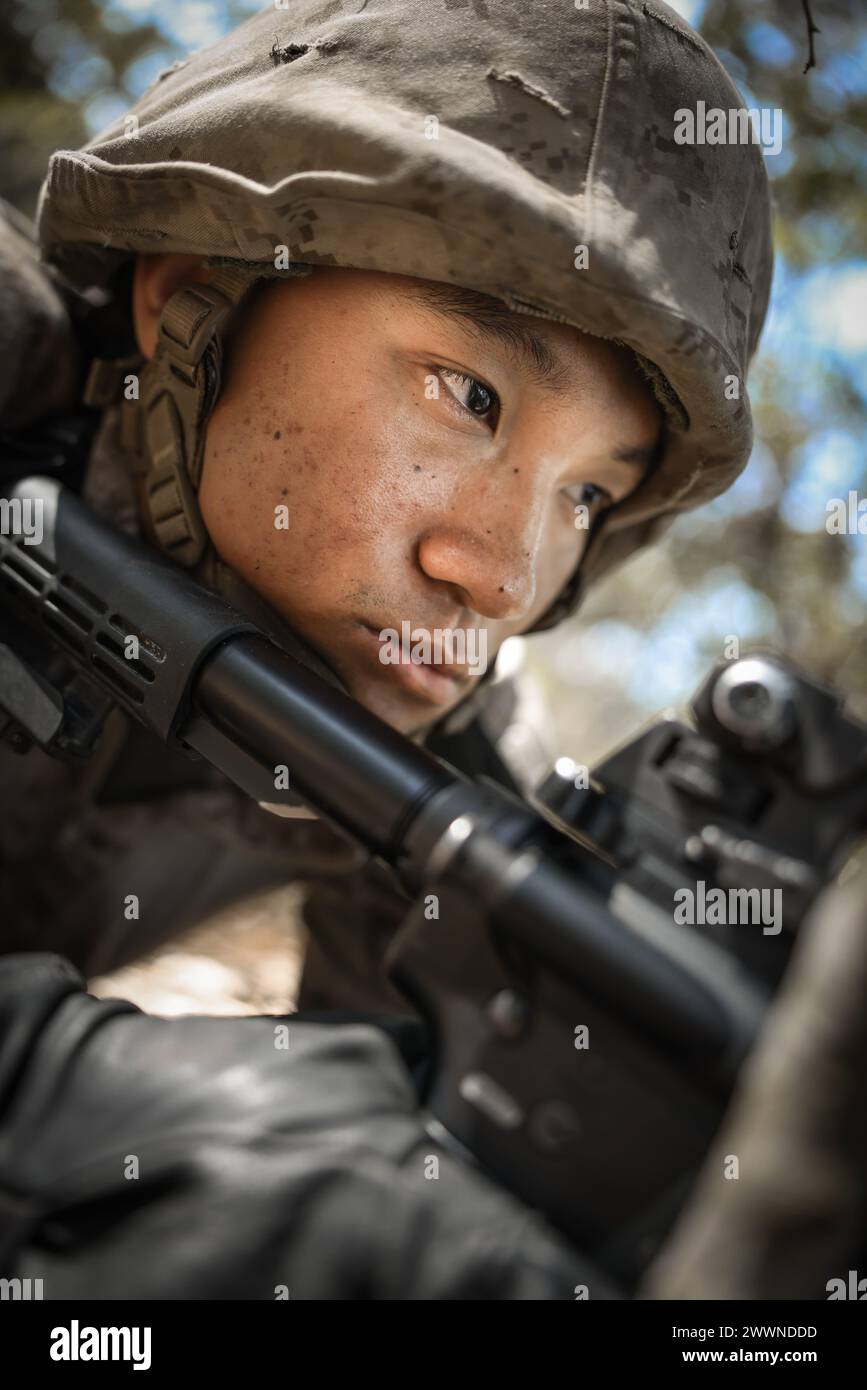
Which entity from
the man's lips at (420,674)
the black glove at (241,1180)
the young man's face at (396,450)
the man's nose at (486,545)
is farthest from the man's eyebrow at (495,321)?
the black glove at (241,1180)

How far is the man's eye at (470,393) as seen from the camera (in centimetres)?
168

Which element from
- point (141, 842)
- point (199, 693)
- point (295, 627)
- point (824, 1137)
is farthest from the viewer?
point (141, 842)

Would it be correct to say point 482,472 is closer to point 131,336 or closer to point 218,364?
point 218,364

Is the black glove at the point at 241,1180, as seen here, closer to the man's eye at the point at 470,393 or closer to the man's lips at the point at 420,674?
the man's lips at the point at 420,674

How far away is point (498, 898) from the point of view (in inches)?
47.2

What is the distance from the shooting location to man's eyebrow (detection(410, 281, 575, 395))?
1.65m

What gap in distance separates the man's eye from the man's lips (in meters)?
0.44

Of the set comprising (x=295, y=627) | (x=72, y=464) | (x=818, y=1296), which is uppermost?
(x=72, y=464)

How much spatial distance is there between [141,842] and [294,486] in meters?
1.19

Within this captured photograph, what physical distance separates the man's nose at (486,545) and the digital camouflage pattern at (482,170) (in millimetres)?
333

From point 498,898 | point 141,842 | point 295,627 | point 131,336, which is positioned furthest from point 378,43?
point 141,842

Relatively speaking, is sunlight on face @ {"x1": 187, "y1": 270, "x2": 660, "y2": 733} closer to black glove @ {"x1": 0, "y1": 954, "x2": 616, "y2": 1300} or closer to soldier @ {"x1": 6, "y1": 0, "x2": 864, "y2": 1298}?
soldier @ {"x1": 6, "y1": 0, "x2": 864, "y2": 1298}

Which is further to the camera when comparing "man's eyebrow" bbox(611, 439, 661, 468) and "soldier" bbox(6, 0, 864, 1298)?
"man's eyebrow" bbox(611, 439, 661, 468)

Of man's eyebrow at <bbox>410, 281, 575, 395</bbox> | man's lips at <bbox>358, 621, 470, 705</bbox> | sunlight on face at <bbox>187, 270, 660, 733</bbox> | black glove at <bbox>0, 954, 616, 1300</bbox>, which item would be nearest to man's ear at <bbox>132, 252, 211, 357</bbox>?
sunlight on face at <bbox>187, 270, 660, 733</bbox>
